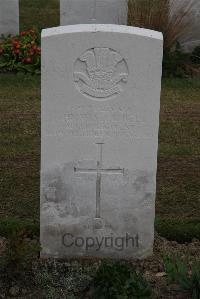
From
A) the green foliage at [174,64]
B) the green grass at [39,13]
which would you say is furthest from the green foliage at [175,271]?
the green grass at [39,13]

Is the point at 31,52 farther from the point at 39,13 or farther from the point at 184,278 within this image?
the point at 184,278

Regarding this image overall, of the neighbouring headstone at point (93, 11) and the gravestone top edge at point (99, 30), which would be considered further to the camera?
the neighbouring headstone at point (93, 11)

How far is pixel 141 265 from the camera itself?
A: 5191 millimetres

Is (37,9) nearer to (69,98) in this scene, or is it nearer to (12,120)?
(12,120)

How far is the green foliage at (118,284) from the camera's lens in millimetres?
4461

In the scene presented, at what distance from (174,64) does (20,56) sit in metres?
2.31

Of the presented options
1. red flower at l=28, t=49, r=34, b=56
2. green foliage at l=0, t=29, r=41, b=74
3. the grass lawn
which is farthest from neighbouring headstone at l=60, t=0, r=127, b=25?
the grass lawn

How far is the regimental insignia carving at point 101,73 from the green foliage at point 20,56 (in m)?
5.77

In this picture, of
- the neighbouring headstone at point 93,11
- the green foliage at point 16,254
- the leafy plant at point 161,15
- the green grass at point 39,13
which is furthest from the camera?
the green grass at point 39,13

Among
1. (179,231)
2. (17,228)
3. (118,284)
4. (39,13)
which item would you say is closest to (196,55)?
(39,13)

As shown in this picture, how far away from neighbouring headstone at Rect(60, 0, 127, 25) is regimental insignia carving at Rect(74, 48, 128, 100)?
6299mm

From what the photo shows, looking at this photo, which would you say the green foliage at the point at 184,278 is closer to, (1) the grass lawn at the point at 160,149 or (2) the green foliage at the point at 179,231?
(2) the green foliage at the point at 179,231

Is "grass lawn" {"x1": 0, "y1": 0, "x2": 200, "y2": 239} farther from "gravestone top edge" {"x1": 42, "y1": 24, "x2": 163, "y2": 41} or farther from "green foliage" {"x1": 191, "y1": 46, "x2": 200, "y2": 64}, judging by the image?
"gravestone top edge" {"x1": 42, "y1": 24, "x2": 163, "y2": 41}

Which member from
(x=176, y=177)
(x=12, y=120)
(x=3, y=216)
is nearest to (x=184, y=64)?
(x=12, y=120)
